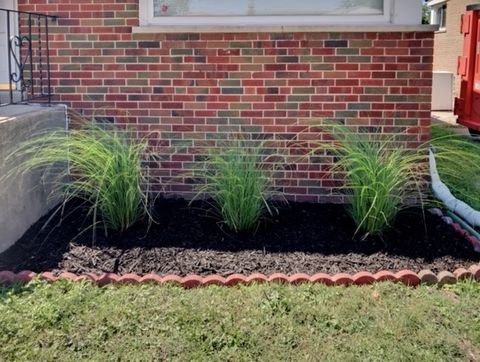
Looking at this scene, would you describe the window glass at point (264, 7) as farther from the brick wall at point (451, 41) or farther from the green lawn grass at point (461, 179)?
the brick wall at point (451, 41)

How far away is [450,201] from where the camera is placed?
16.8 feet

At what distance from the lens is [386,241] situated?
445cm

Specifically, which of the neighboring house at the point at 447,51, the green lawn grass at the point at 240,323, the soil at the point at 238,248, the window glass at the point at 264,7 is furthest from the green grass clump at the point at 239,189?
the neighboring house at the point at 447,51

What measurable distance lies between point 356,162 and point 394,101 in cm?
106

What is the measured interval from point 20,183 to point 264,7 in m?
2.56

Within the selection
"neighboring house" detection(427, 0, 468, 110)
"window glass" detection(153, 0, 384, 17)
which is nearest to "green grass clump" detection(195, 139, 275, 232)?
"window glass" detection(153, 0, 384, 17)

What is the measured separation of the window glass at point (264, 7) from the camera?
523 centimetres

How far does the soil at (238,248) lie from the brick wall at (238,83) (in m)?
0.77

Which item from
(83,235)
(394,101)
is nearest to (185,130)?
(83,235)

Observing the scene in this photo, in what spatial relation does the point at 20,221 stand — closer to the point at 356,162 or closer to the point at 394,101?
the point at 356,162

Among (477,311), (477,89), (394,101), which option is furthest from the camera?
(477,89)

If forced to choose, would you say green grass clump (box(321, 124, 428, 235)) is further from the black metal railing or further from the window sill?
the black metal railing

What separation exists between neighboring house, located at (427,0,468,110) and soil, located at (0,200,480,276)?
36.4 ft

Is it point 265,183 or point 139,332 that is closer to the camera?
point 139,332
